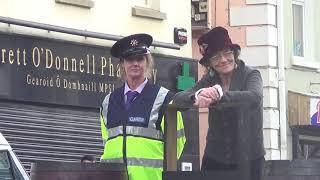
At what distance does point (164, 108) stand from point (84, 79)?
24.8 ft

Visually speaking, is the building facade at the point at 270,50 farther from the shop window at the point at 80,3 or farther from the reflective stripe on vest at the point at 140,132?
the reflective stripe on vest at the point at 140,132

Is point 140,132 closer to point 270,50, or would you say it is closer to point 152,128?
point 152,128

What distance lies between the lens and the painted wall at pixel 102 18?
37.3ft

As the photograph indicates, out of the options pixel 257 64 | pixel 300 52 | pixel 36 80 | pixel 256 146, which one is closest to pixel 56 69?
pixel 36 80

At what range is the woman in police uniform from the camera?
187 inches

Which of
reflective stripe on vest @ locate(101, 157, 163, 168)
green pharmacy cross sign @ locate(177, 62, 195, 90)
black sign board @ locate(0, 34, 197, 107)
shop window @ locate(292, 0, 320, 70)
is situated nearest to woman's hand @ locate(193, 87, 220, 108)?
reflective stripe on vest @ locate(101, 157, 163, 168)

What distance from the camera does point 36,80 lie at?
451 inches

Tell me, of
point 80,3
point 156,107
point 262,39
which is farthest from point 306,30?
point 156,107

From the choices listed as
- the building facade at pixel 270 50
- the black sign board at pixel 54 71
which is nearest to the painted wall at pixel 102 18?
the black sign board at pixel 54 71

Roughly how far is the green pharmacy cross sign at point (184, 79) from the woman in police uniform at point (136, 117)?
336 inches

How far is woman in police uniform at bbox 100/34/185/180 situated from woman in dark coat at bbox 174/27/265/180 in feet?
1.05

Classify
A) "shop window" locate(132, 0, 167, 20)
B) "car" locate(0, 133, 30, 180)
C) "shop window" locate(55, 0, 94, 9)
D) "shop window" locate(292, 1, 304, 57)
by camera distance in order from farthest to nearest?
"shop window" locate(292, 1, 304, 57) < "shop window" locate(132, 0, 167, 20) < "shop window" locate(55, 0, 94, 9) < "car" locate(0, 133, 30, 180)

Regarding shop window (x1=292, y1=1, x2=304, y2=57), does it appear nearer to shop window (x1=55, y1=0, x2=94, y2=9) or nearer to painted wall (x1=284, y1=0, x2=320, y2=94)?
painted wall (x1=284, y1=0, x2=320, y2=94)

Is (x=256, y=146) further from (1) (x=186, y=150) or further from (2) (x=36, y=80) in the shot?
(2) (x=36, y=80)
